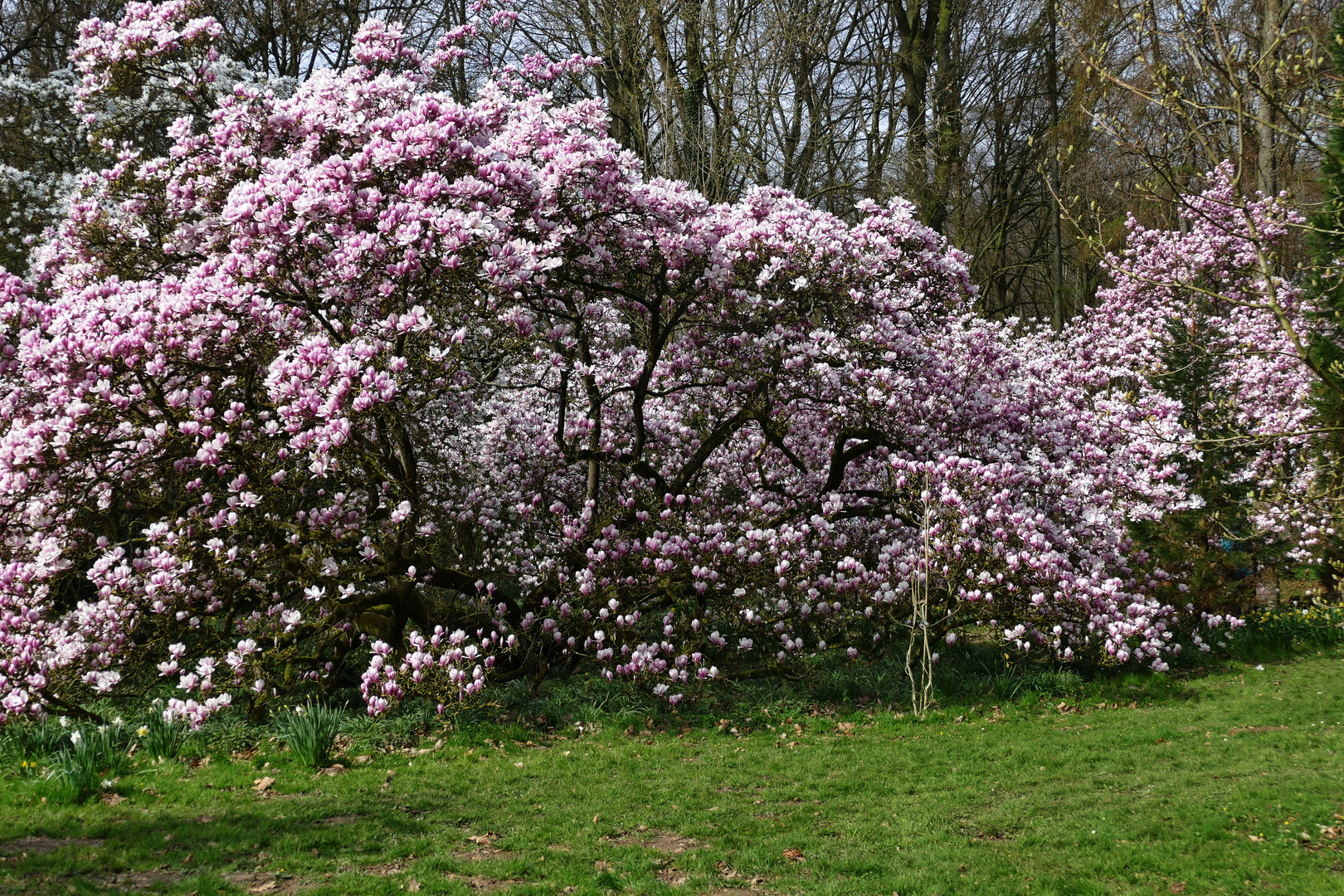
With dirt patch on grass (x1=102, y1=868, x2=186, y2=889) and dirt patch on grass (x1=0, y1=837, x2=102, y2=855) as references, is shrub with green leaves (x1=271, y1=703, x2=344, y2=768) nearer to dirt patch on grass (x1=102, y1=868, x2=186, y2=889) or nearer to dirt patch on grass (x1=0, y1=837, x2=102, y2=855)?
dirt patch on grass (x1=0, y1=837, x2=102, y2=855)

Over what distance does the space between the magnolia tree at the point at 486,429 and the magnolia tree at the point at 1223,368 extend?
5.07 ft

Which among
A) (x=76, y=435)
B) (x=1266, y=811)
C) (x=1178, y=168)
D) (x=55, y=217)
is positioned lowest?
(x=1266, y=811)

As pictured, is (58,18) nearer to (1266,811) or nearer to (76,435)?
(76,435)

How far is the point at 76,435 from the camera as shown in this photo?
20.4 feet

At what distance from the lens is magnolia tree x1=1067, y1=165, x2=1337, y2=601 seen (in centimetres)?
1162

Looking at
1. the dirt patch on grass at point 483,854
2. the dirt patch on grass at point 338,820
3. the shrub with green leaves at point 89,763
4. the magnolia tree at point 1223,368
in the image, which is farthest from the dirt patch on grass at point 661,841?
the magnolia tree at point 1223,368

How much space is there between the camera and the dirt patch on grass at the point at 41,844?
4914 mm

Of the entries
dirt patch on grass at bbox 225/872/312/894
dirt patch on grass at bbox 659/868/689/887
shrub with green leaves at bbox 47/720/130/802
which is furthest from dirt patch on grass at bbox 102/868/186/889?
dirt patch on grass at bbox 659/868/689/887

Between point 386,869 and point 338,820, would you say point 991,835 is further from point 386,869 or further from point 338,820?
point 338,820

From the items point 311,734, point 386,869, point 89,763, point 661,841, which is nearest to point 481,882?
point 386,869

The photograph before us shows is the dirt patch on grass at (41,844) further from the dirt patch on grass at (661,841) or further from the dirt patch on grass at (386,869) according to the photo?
the dirt patch on grass at (661,841)

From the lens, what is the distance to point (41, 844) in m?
5.04

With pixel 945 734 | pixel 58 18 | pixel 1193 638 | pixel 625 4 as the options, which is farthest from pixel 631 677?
pixel 58 18

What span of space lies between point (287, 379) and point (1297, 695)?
1013 centimetres
